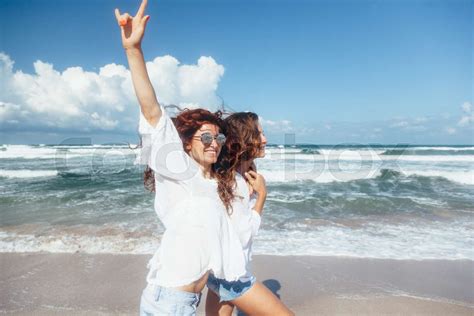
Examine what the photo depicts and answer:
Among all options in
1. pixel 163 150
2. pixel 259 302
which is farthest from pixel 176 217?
pixel 259 302

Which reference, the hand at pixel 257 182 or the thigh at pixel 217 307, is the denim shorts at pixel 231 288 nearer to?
the thigh at pixel 217 307

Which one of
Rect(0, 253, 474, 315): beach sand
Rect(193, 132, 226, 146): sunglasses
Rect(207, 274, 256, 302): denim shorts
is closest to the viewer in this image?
Rect(193, 132, 226, 146): sunglasses

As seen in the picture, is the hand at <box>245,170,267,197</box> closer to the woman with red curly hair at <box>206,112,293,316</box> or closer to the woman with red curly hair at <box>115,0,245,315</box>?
the woman with red curly hair at <box>206,112,293,316</box>

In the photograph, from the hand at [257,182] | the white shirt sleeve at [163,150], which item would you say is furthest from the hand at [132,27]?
the hand at [257,182]

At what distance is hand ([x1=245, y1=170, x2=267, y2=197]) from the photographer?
2.12 meters

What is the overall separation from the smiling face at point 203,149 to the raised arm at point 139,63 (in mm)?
371

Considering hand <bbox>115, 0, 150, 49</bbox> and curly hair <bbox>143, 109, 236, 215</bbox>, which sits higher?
hand <bbox>115, 0, 150, 49</bbox>

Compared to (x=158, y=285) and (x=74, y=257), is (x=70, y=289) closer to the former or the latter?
(x=74, y=257)

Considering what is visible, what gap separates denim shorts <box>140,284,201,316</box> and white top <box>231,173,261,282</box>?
1.37 feet

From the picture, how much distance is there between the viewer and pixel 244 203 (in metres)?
1.90

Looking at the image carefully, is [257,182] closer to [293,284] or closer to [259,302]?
[259,302]

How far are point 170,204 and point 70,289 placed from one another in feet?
11.5

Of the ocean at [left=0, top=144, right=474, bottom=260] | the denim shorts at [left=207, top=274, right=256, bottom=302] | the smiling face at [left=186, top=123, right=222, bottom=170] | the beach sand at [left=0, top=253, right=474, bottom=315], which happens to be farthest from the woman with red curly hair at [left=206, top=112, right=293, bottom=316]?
the ocean at [left=0, top=144, right=474, bottom=260]

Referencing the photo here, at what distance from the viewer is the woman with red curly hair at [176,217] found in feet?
4.79
